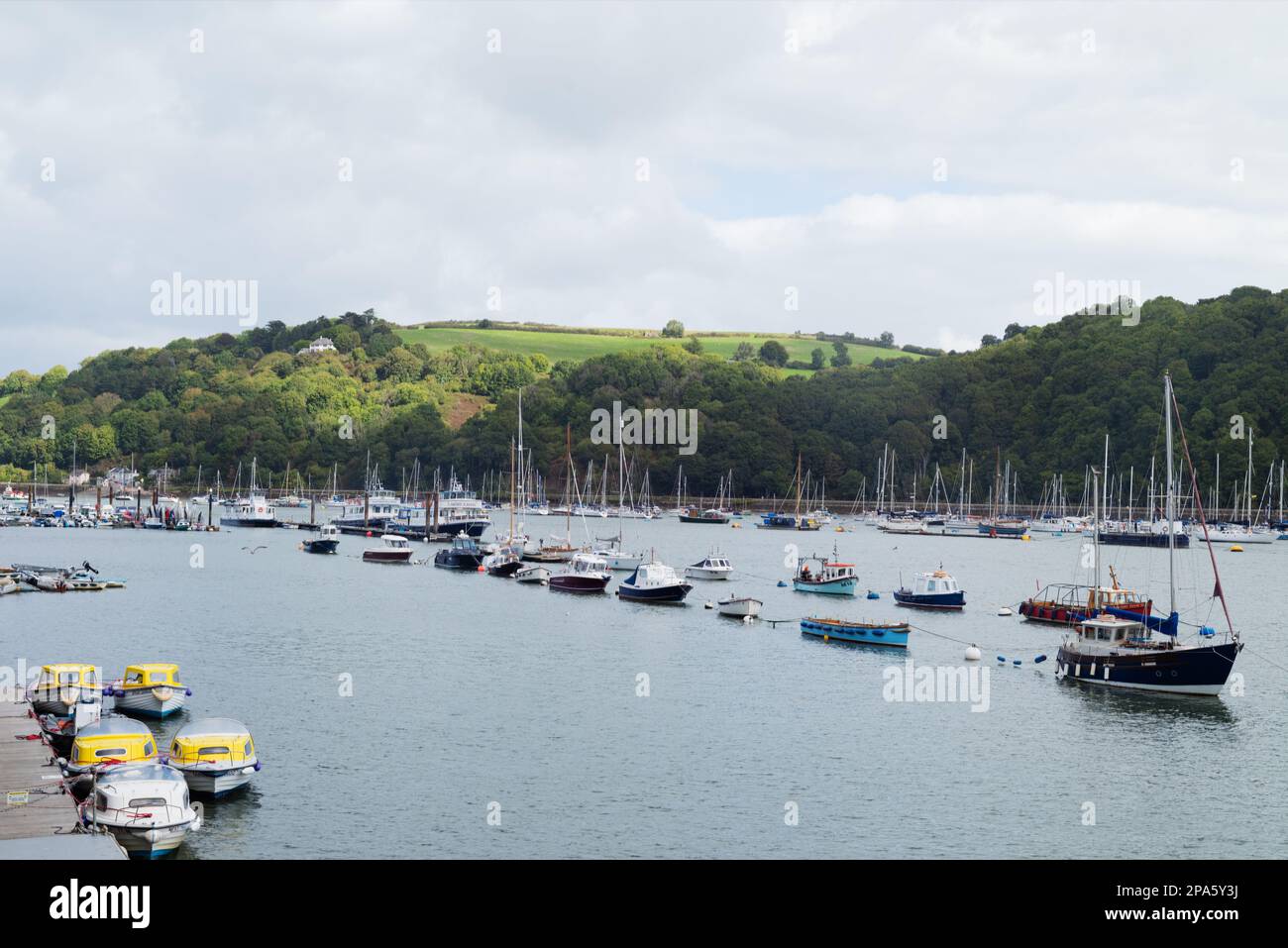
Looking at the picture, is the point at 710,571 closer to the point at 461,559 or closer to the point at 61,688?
the point at 461,559

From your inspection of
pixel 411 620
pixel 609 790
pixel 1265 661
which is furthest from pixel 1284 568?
pixel 609 790

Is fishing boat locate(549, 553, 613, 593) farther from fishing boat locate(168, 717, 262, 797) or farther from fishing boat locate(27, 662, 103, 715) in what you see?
fishing boat locate(168, 717, 262, 797)

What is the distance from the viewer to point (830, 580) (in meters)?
97.4

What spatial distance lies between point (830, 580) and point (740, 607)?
A: 19112 millimetres

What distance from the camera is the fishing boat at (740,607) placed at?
79938 millimetres

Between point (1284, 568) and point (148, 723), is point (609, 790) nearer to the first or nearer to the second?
point (148, 723)

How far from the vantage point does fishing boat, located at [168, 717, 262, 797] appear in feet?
117

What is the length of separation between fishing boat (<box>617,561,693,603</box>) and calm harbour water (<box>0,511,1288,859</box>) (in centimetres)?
214

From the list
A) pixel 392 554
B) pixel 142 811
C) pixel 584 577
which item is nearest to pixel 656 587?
pixel 584 577

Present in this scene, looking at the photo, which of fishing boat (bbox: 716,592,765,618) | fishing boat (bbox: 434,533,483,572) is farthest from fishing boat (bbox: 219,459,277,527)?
fishing boat (bbox: 716,592,765,618)

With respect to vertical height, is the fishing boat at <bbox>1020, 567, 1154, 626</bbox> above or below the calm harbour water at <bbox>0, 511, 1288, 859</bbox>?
above
